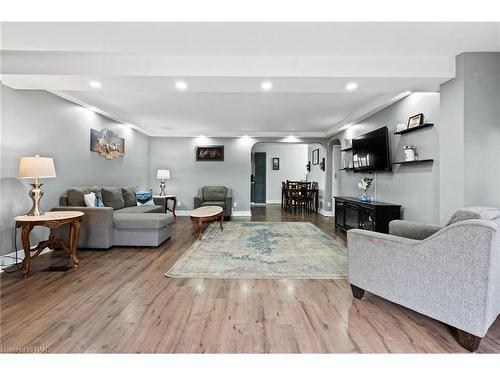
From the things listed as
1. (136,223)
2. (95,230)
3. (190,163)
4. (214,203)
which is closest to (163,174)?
(190,163)

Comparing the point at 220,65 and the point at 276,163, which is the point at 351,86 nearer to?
the point at 220,65

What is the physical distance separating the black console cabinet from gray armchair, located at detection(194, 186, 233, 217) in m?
2.75

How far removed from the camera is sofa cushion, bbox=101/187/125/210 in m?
4.69

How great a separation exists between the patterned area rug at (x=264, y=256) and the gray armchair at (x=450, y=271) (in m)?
0.86

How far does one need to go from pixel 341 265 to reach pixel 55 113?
177 inches

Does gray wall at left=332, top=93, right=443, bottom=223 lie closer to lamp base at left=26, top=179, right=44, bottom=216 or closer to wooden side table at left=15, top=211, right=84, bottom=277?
wooden side table at left=15, top=211, right=84, bottom=277

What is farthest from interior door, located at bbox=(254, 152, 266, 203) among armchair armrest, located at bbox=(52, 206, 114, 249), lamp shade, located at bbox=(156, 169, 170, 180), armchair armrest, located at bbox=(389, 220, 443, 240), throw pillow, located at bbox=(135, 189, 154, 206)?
armchair armrest, located at bbox=(389, 220, 443, 240)

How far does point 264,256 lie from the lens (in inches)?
136

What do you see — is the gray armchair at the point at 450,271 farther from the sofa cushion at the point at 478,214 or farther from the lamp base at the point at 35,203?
the lamp base at the point at 35,203

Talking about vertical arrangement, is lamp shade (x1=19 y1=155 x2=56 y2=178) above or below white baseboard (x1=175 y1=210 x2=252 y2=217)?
above
